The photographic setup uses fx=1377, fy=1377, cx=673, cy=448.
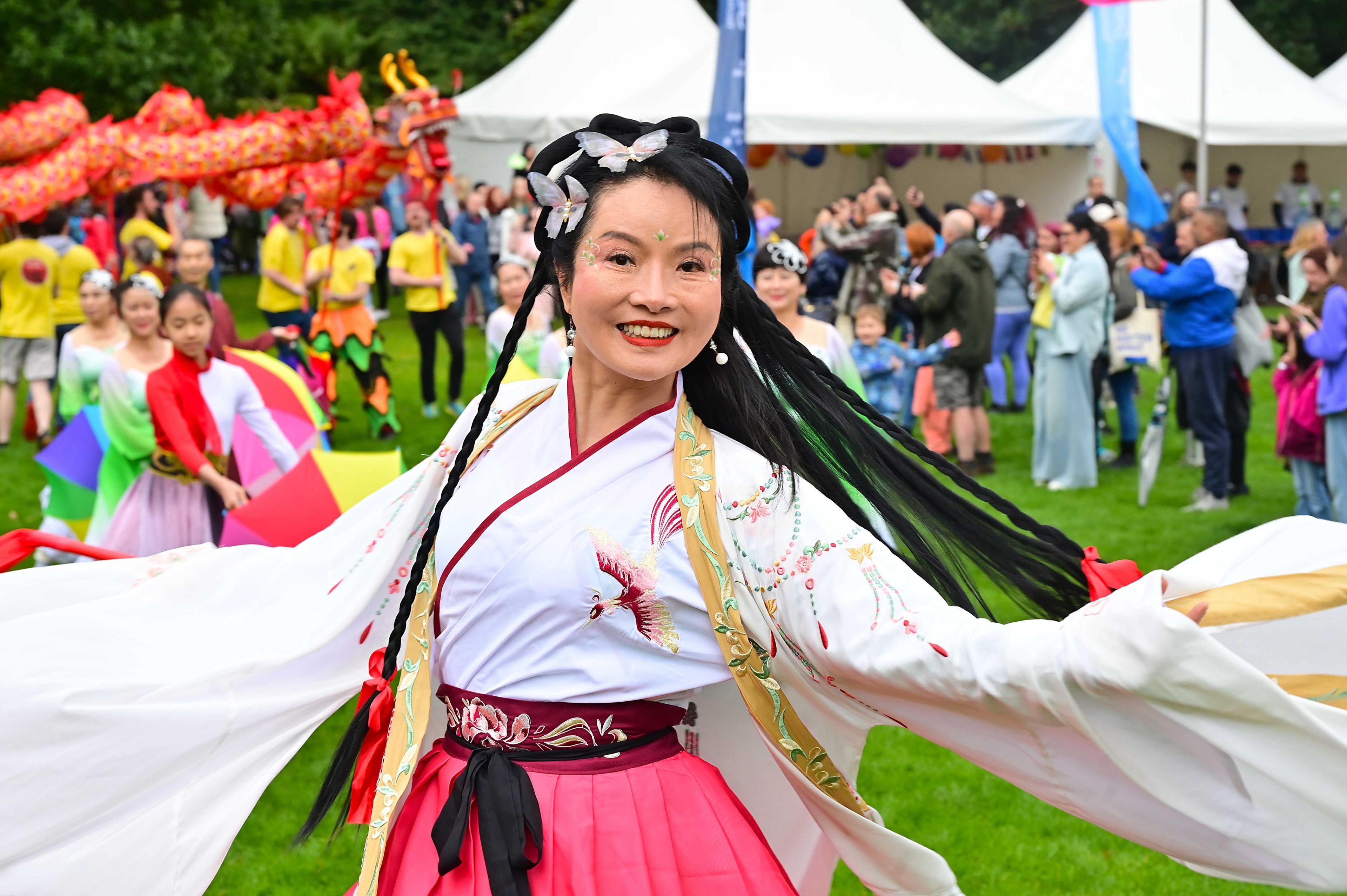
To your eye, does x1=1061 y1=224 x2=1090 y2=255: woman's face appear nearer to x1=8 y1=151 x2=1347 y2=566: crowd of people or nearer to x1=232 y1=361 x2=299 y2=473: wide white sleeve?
x1=8 y1=151 x2=1347 y2=566: crowd of people

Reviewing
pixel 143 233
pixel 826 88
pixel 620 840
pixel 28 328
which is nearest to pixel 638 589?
pixel 620 840

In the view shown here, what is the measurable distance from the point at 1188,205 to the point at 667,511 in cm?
1103

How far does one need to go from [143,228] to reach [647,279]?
1244 centimetres

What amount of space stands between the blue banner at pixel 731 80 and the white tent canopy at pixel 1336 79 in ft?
47.5

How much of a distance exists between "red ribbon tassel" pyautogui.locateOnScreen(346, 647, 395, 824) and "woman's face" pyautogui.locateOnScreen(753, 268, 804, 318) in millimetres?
3792

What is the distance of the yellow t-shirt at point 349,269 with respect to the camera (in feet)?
33.9

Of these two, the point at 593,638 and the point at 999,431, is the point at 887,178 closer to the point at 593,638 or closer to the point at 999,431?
the point at 999,431

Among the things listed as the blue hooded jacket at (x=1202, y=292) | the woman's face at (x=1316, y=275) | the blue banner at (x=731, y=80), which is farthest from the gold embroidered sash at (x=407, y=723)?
the blue hooded jacket at (x=1202, y=292)

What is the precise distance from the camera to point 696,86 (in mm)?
15453

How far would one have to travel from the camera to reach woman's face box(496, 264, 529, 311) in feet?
25.2

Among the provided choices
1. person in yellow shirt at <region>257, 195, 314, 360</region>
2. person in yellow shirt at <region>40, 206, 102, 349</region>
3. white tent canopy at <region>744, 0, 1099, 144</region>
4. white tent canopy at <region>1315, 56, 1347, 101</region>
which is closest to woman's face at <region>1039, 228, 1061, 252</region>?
white tent canopy at <region>744, 0, 1099, 144</region>

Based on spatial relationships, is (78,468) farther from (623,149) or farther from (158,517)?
(623,149)

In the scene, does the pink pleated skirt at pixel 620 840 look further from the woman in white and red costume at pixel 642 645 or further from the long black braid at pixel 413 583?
the long black braid at pixel 413 583

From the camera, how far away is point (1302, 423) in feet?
23.0
